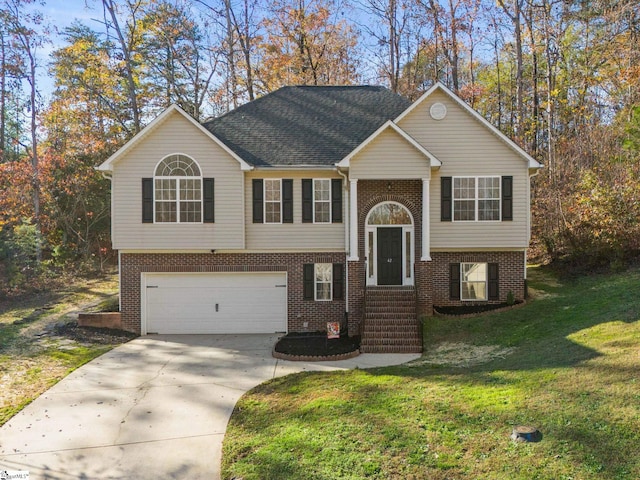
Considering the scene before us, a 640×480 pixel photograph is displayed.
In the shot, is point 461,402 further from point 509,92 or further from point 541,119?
point 509,92

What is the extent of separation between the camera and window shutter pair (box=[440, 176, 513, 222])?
14594 millimetres

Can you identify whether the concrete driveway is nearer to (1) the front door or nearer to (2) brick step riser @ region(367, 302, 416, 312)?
(2) brick step riser @ region(367, 302, 416, 312)

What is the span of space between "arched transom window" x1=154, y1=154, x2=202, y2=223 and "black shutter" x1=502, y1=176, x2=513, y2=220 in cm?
978

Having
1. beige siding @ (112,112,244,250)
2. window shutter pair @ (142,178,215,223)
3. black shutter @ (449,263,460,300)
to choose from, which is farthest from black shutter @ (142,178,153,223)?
black shutter @ (449,263,460,300)

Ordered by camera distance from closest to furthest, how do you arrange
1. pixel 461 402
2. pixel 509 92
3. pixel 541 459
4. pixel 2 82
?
pixel 541 459
pixel 461 402
pixel 2 82
pixel 509 92

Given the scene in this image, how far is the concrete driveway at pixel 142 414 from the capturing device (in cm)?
632

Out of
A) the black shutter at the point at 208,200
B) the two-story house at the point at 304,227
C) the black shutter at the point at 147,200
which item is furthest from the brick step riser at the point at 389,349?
the black shutter at the point at 147,200

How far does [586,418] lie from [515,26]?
2344 centimetres

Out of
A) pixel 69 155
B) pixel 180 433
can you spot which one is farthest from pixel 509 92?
pixel 180 433

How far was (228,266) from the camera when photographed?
1460 centimetres

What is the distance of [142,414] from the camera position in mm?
7992

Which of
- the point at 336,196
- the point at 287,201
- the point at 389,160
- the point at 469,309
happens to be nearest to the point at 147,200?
the point at 287,201

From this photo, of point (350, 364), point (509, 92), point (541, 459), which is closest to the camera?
point (541, 459)

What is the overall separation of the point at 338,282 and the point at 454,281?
154 inches
